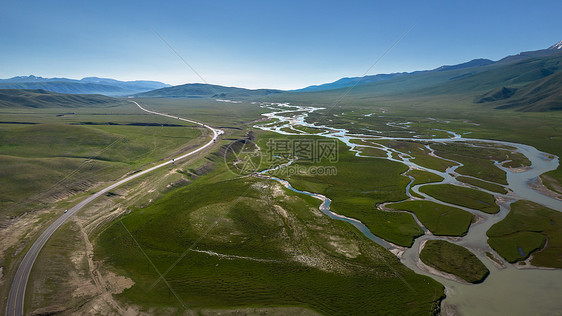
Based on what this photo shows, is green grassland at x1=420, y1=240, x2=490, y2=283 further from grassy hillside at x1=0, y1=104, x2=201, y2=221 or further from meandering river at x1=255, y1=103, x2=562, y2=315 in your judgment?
grassy hillside at x1=0, y1=104, x2=201, y2=221

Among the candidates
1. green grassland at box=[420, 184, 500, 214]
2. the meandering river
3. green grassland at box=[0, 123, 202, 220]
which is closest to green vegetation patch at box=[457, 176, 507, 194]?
the meandering river

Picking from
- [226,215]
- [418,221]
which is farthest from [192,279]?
[418,221]

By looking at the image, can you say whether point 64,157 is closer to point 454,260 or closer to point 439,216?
point 454,260

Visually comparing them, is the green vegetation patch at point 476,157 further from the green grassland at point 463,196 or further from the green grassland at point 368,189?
the green grassland at point 368,189

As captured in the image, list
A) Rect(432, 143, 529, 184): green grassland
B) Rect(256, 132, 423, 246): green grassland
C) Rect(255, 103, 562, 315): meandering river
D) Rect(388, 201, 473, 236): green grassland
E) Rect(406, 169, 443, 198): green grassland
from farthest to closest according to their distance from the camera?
Rect(432, 143, 529, 184): green grassland < Rect(406, 169, 443, 198): green grassland < Rect(256, 132, 423, 246): green grassland < Rect(388, 201, 473, 236): green grassland < Rect(255, 103, 562, 315): meandering river

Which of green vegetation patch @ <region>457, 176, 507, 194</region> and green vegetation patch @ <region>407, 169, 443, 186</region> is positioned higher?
green vegetation patch @ <region>457, 176, 507, 194</region>

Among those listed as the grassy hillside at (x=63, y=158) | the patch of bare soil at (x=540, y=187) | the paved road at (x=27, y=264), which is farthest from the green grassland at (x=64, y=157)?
the patch of bare soil at (x=540, y=187)

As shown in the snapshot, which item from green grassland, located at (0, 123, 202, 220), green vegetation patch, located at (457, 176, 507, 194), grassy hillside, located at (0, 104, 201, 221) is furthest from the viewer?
green vegetation patch, located at (457, 176, 507, 194)

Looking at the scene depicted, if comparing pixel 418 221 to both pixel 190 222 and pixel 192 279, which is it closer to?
pixel 192 279
